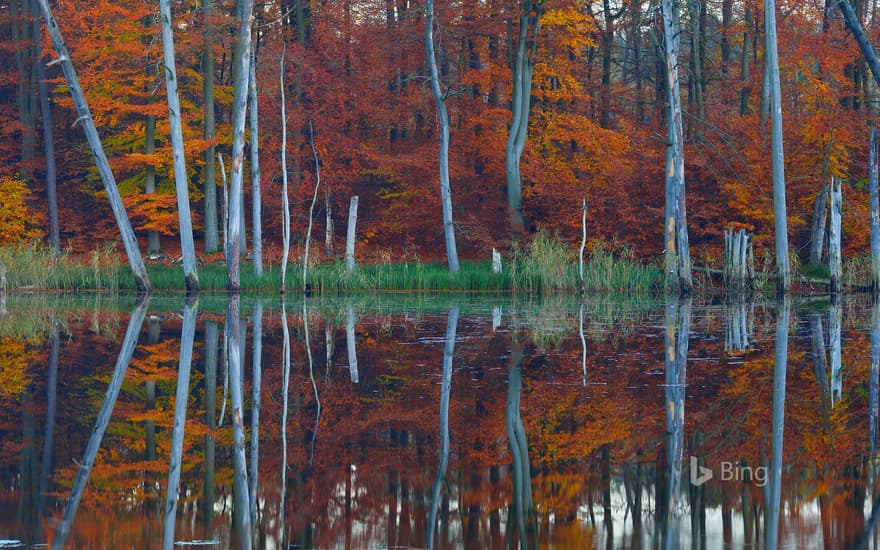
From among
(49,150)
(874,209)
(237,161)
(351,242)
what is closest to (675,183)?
(874,209)

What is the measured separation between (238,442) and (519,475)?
67.4 inches

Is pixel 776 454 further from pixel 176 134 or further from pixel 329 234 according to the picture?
pixel 329 234

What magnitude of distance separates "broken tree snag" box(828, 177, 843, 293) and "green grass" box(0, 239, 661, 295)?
10.9 ft

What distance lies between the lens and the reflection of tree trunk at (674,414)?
4117 millimetres

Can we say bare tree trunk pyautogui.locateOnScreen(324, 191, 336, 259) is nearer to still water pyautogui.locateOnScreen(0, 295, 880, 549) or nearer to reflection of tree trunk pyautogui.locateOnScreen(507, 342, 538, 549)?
still water pyautogui.locateOnScreen(0, 295, 880, 549)

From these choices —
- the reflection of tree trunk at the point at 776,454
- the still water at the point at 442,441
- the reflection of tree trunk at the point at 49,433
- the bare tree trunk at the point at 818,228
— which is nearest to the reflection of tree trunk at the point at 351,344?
the still water at the point at 442,441

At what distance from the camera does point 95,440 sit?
5.75 m

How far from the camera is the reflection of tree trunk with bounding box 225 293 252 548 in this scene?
421 centimetres

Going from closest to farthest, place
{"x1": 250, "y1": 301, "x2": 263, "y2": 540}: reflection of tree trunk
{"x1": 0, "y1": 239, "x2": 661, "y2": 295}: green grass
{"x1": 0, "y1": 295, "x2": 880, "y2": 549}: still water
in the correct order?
{"x1": 0, "y1": 295, "x2": 880, "y2": 549}: still water → {"x1": 250, "y1": 301, "x2": 263, "y2": 540}: reflection of tree trunk → {"x1": 0, "y1": 239, "x2": 661, "y2": 295}: green grass

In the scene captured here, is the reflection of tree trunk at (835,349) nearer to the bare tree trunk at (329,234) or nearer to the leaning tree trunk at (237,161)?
the leaning tree trunk at (237,161)

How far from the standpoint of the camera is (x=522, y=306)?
56.1ft

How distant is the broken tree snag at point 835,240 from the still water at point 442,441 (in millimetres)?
8856

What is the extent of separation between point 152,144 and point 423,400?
2277 cm

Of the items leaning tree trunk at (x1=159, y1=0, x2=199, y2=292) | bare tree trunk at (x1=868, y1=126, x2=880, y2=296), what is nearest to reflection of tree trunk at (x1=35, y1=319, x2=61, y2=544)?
leaning tree trunk at (x1=159, y1=0, x2=199, y2=292)
